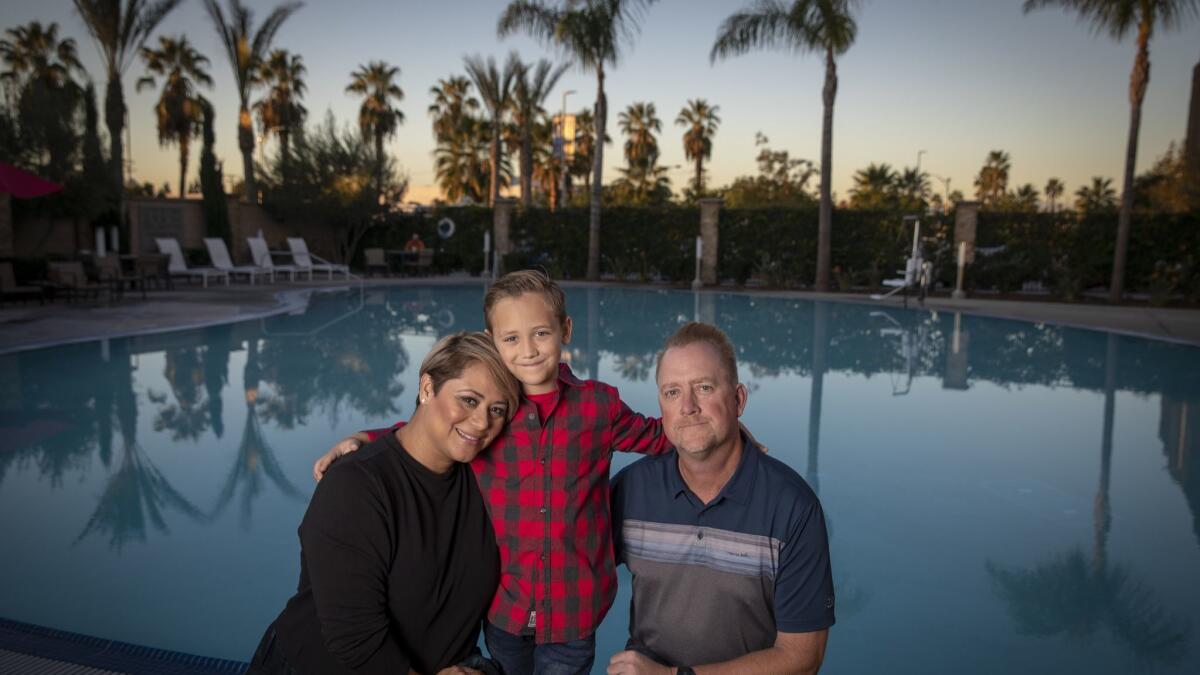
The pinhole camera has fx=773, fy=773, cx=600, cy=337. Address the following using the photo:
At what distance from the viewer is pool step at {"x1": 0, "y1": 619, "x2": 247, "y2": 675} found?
255 cm

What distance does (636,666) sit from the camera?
1562 mm

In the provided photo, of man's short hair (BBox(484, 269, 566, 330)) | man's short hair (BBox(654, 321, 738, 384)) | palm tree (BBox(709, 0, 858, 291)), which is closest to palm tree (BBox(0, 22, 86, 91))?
palm tree (BBox(709, 0, 858, 291))

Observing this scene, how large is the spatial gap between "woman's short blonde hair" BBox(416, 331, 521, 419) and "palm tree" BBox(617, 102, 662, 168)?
40.8 m

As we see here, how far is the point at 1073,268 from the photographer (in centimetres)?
1802

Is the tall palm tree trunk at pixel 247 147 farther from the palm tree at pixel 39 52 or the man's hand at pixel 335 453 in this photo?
the man's hand at pixel 335 453

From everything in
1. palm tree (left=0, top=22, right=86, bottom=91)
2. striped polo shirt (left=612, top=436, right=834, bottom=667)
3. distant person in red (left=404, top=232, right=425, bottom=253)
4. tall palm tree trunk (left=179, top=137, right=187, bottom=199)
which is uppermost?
palm tree (left=0, top=22, right=86, bottom=91)

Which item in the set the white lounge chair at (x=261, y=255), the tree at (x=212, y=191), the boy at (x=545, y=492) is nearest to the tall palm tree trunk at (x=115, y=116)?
the tree at (x=212, y=191)

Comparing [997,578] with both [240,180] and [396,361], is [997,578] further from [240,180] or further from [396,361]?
[240,180]

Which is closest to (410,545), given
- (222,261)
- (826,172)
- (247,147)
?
(826,172)

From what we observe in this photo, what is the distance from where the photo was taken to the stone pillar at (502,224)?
23.5 meters

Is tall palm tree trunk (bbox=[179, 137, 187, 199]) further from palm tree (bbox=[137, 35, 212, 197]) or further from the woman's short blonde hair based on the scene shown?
the woman's short blonde hair

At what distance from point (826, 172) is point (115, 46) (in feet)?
59.2

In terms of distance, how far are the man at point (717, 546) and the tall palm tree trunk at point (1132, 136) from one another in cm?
1715

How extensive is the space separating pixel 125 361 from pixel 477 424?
889 cm
